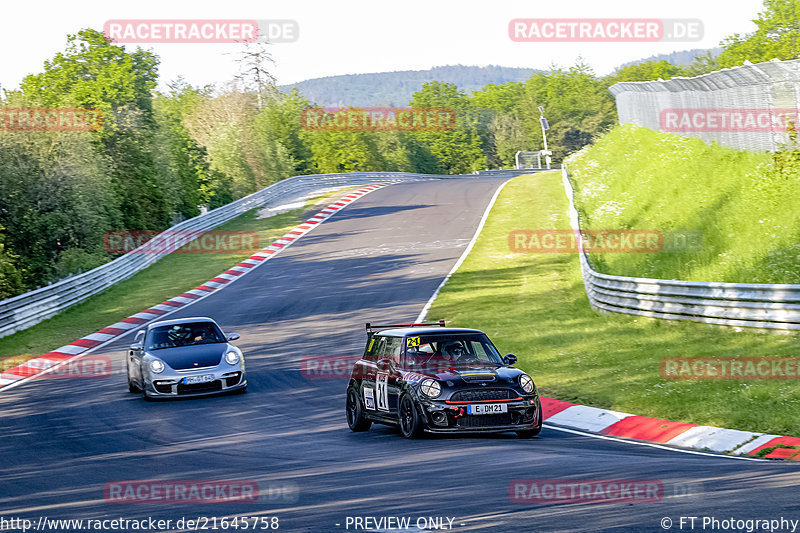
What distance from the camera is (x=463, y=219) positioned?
4047 cm

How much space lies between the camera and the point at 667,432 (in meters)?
11.7

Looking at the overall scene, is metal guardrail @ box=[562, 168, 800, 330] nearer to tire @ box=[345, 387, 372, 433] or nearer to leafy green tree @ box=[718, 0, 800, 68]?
tire @ box=[345, 387, 372, 433]

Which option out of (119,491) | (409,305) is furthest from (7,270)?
Result: (119,491)

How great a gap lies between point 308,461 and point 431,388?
1771 millimetres

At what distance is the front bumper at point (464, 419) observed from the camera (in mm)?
11023

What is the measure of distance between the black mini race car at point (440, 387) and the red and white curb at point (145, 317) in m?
9.96

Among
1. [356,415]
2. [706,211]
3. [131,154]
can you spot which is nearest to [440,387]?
[356,415]

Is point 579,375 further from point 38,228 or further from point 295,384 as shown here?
point 38,228
